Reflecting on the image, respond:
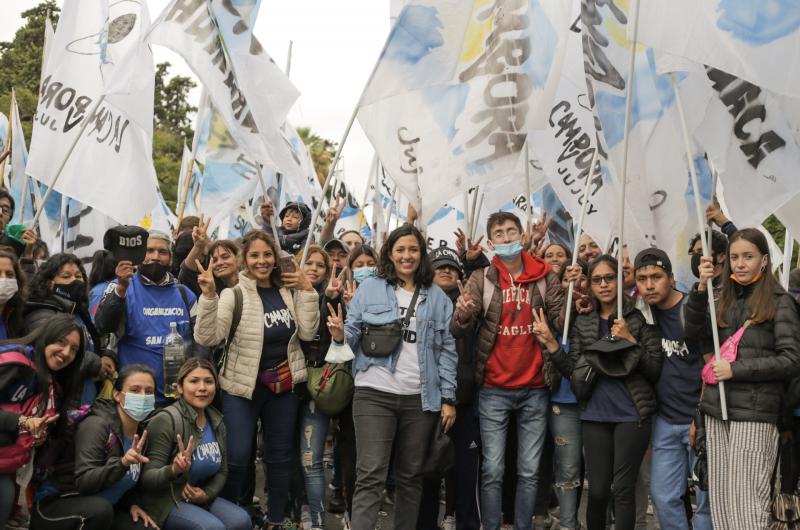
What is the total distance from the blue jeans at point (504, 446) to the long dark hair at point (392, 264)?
86cm

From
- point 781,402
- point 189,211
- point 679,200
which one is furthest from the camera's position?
point 189,211

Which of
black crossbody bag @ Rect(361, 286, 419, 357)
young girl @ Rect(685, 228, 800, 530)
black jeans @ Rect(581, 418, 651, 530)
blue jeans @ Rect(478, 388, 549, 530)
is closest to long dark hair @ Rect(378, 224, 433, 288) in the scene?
black crossbody bag @ Rect(361, 286, 419, 357)

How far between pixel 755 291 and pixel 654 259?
0.79 metres

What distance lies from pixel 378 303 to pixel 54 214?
20.1 ft

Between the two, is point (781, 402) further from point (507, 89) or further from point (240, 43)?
point (240, 43)

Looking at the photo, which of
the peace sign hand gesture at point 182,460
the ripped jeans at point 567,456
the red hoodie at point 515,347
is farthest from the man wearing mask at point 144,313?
the ripped jeans at point 567,456

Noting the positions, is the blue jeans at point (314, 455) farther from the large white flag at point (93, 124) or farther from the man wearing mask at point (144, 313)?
the large white flag at point (93, 124)

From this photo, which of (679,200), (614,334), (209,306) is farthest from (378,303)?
(679,200)

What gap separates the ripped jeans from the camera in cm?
634

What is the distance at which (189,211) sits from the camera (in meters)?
13.8

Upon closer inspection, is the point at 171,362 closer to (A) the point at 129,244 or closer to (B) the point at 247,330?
(B) the point at 247,330

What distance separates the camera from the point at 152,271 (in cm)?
651

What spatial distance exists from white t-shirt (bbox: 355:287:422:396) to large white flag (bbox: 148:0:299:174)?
1909 millimetres

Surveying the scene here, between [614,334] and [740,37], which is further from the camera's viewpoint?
[614,334]
